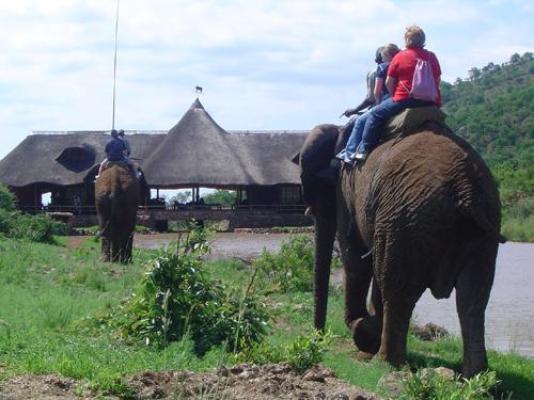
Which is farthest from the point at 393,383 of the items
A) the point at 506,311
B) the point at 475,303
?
the point at 506,311

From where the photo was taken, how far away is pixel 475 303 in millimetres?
8516

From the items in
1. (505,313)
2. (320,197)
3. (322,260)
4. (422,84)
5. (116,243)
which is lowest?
(505,313)

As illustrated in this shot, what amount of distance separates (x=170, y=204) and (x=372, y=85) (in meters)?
40.9

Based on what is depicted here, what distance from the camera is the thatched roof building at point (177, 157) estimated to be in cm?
5134

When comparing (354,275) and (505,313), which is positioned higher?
(354,275)

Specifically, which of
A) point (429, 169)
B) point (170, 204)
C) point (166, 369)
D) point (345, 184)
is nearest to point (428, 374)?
point (166, 369)

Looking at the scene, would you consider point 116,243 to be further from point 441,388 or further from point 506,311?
point 441,388

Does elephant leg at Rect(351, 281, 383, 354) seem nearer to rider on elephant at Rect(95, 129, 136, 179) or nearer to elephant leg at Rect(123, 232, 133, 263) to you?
elephant leg at Rect(123, 232, 133, 263)

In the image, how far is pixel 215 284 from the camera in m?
10.2

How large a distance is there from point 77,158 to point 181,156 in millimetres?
5507

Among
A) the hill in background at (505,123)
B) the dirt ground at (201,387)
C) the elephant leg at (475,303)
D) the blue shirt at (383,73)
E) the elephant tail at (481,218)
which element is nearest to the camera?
the dirt ground at (201,387)

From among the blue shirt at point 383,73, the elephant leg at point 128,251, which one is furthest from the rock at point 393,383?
the elephant leg at point 128,251

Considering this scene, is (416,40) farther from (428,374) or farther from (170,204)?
(170,204)

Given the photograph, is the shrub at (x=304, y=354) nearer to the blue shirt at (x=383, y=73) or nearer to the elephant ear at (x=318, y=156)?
the blue shirt at (x=383, y=73)
